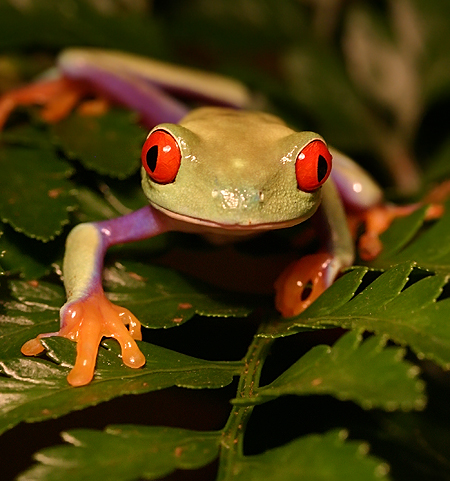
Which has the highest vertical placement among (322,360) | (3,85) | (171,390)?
(322,360)

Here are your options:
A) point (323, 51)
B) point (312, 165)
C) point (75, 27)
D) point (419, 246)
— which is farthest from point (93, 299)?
point (323, 51)

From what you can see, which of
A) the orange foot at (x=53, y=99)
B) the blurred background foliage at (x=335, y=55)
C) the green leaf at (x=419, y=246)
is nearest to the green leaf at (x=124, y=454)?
the green leaf at (x=419, y=246)

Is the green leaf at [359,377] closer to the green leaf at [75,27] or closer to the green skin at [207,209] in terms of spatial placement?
the green skin at [207,209]

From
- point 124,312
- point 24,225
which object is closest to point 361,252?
point 124,312

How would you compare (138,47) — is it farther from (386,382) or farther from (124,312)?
(386,382)

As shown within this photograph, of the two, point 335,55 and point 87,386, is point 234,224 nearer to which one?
point 87,386
